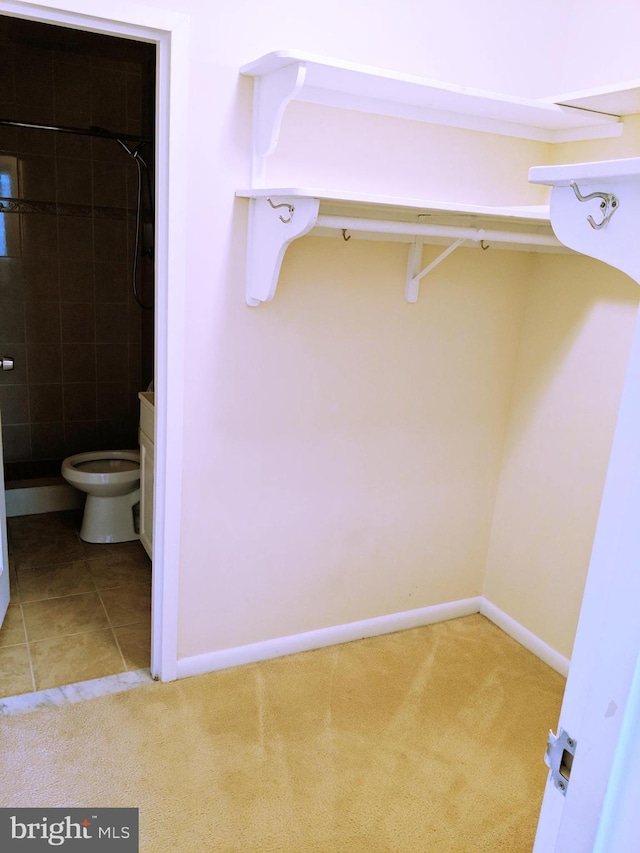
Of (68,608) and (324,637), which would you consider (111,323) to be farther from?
(324,637)

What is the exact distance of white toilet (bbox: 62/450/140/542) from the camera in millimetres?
3139

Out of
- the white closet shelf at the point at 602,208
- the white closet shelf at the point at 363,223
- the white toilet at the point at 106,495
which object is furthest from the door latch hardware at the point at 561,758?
the white toilet at the point at 106,495

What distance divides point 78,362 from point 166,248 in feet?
6.70

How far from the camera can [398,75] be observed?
1910mm

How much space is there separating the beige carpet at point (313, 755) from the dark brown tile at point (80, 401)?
202 centimetres

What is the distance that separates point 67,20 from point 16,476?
2.42 meters

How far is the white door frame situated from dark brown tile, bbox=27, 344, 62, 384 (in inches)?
74.3

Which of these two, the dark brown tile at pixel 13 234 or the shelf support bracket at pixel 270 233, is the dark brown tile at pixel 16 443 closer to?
the dark brown tile at pixel 13 234

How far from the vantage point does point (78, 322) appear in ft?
12.4

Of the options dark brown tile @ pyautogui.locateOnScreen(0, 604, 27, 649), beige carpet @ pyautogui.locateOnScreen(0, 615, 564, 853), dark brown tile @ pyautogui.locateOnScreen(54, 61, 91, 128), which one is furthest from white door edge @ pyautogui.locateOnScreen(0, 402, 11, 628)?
dark brown tile @ pyautogui.locateOnScreen(54, 61, 91, 128)

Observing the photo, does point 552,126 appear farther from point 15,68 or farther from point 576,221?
point 15,68

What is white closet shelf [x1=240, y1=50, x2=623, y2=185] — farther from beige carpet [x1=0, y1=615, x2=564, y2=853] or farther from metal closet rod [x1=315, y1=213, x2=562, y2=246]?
beige carpet [x1=0, y1=615, x2=564, y2=853]

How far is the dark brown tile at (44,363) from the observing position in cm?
371

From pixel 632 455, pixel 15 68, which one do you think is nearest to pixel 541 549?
pixel 632 455
